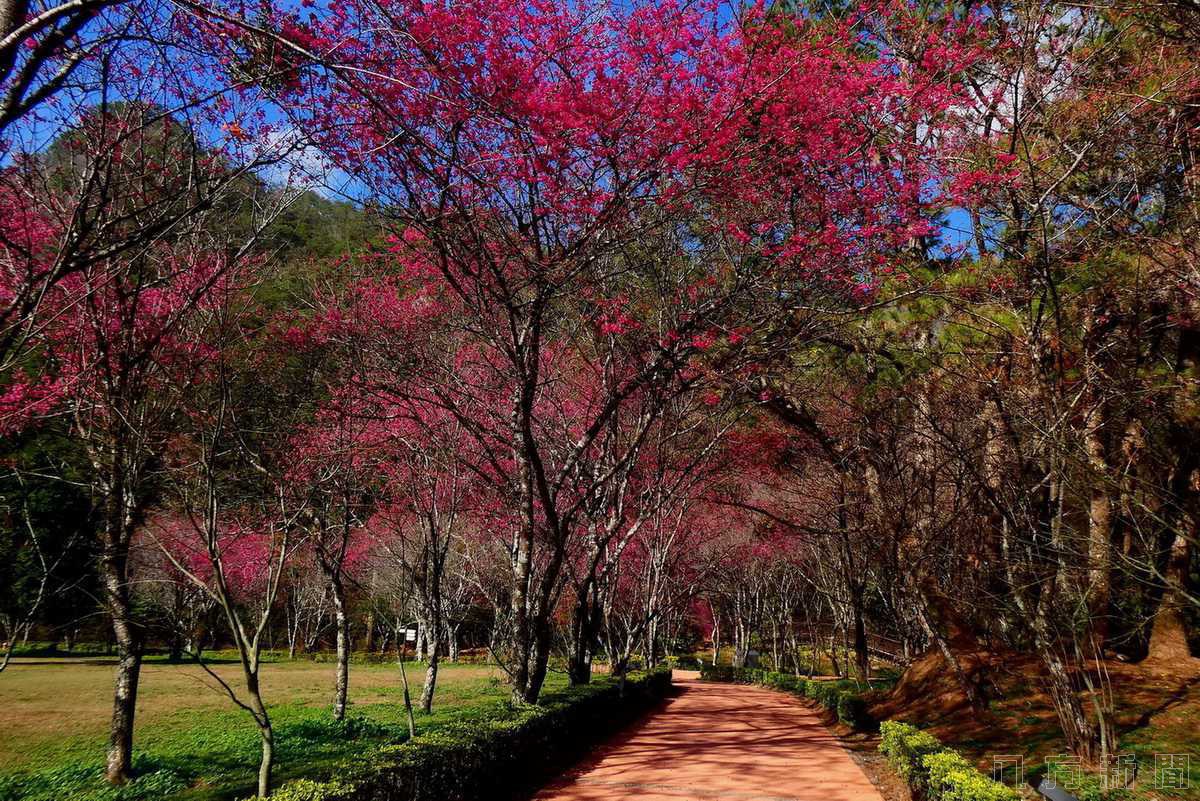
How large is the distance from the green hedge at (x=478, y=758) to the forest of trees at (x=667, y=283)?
56cm

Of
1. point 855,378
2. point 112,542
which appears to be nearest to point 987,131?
point 855,378

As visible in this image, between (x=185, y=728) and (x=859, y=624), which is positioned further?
(x=859, y=624)

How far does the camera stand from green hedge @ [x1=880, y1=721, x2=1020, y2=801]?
5.09 metres

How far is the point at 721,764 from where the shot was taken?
29.7 ft

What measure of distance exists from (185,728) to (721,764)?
9.12 m

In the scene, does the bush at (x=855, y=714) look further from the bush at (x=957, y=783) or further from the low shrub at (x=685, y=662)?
the low shrub at (x=685, y=662)

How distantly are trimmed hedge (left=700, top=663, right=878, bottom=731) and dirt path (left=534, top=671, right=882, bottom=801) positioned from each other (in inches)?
19.6

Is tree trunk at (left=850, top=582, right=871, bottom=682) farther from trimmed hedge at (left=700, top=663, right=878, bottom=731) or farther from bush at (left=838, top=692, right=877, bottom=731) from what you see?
bush at (left=838, top=692, right=877, bottom=731)

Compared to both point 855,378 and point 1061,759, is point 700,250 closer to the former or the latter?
point 855,378

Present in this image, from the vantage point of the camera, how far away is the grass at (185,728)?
735 centimetres

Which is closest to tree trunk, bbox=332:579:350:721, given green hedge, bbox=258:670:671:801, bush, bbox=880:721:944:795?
green hedge, bbox=258:670:671:801

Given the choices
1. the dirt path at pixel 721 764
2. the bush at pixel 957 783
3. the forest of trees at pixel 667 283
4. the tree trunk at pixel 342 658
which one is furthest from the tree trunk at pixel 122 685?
the bush at pixel 957 783

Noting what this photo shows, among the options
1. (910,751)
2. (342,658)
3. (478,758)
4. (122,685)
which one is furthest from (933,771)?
(342,658)

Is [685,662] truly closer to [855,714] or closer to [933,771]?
[855,714]
